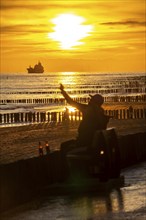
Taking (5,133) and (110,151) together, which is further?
(5,133)

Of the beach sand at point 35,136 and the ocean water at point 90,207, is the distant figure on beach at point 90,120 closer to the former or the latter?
the ocean water at point 90,207

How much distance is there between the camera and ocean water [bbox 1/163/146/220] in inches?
675

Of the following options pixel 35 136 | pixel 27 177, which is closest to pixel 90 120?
pixel 27 177

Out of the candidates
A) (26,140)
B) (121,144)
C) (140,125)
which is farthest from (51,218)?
(140,125)

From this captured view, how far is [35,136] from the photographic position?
4981cm

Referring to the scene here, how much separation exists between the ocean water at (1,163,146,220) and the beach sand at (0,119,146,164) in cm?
1147

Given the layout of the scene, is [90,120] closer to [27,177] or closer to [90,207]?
[27,177]

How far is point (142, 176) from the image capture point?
24.2 m

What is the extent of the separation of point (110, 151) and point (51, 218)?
14.1 ft

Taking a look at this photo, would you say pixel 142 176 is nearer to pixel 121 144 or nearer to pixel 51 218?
pixel 121 144

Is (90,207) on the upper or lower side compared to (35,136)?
lower

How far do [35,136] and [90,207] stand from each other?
31.6 meters

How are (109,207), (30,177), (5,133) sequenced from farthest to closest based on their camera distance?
(5,133)
(30,177)
(109,207)

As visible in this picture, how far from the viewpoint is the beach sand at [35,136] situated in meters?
36.5
